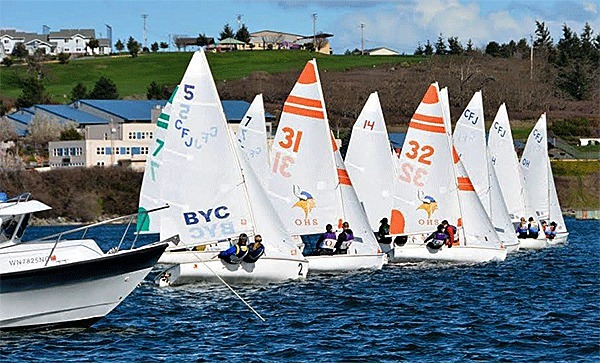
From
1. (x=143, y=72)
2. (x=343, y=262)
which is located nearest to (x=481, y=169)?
(x=343, y=262)

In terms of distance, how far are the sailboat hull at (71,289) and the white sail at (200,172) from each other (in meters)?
7.77

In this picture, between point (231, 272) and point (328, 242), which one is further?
point (328, 242)

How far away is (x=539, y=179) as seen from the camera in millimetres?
67188

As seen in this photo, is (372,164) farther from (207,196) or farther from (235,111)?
(235,111)

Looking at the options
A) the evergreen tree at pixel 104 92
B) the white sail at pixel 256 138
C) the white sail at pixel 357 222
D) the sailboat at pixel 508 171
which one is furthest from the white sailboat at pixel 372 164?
the evergreen tree at pixel 104 92

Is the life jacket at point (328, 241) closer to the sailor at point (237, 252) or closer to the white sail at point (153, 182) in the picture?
the sailor at point (237, 252)

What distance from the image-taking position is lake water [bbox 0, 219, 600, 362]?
2662 centimetres

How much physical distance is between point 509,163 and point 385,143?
47.8ft

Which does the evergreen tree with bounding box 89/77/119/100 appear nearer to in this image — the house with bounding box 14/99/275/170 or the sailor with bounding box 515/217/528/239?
the house with bounding box 14/99/275/170

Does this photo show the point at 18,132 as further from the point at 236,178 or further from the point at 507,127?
the point at 236,178

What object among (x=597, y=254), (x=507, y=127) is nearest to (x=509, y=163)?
(x=507, y=127)

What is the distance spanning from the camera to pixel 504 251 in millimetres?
48531

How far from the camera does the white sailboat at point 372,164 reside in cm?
5169

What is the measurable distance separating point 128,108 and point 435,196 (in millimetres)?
93929
